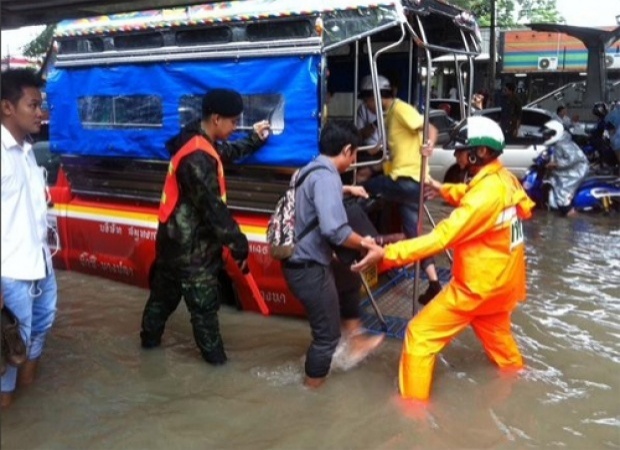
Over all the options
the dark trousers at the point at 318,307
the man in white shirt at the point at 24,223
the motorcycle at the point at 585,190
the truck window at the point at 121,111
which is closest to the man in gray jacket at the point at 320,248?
the dark trousers at the point at 318,307

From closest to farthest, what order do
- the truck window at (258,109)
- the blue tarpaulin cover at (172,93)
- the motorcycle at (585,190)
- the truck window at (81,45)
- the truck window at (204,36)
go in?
1. the blue tarpaulin cover at (172,93)
2. the truck window at (258,109)
3. the truck window at (204,36)
4. the truck window at (81,45)
5. the motorcycle at (585,190)

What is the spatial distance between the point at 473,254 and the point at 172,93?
279cm

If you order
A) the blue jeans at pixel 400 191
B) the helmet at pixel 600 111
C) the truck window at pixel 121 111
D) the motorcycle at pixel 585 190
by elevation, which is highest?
the truck window at pixel 121 111

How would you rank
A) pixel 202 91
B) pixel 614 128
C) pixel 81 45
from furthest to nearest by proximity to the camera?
pixel 614 128 → pixel 81 45 → pixel 202 91

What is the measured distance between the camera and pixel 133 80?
17.5 ft

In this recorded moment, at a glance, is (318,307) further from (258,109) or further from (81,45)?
(81,45)

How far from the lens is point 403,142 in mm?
5125

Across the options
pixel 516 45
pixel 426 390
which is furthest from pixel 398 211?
pixel 516 45

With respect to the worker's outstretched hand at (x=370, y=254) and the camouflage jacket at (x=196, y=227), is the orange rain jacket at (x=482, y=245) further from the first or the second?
the camouflage jacket at (x=196, y=227)

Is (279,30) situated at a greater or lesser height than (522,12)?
lesser

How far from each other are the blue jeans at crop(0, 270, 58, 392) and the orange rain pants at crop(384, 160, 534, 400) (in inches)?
75.7

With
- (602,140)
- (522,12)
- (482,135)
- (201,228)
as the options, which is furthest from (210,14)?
(522,12)

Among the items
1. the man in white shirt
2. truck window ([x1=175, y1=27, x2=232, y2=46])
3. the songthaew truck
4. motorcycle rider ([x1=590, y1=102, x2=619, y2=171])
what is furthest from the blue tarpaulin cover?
motorcycle rider ([x1=590, y1=102, x2=619, y2=171])

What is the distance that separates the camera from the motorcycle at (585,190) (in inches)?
379
